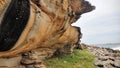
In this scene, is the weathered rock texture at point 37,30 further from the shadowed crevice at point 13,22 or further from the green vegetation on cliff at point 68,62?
the green vegetation on cliff at point 68,62

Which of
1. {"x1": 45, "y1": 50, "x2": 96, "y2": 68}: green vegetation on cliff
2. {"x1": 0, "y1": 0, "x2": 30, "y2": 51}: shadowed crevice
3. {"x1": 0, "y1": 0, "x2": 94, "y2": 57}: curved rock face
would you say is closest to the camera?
{"x1": 0, "y1": 0, "x2": 30, "y2": 51}: shadowed crevice

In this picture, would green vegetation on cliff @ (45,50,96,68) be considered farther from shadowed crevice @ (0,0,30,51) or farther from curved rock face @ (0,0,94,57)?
shadowed crevice @ (0,0,30,51)

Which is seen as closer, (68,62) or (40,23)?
(40,23)

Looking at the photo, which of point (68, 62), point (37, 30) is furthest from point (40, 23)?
point (68, 62)

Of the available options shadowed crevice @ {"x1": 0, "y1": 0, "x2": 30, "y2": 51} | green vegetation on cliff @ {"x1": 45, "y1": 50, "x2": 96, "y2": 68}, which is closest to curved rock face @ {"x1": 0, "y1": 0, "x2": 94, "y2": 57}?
shadowed crevice @ {"x1": 0, "y1": 0, "x2": 30, "y2": 51}

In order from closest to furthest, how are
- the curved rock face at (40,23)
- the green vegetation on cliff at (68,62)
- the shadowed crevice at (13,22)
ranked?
the shadowed crevice at (13,22), the curved rock face at (40,23), the green vegetation on cliff at (68,62)

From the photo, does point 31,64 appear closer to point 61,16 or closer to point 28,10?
point 61,16

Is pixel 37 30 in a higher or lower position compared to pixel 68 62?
higher

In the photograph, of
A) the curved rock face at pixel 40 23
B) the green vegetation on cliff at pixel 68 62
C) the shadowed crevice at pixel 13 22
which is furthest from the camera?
the green vegetation on cliff at pixel 68 62

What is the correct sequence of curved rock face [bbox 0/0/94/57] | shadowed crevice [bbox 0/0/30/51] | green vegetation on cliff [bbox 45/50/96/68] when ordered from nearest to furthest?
shadowed crevice [bbox 0/0/30/51], curved rock face [bbox 0/0/94/57], green vegetation on cliff [bbox 45/50/96/68]

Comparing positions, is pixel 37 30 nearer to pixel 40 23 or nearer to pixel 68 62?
pixel 40 23

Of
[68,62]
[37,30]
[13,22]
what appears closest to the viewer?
[13,22]

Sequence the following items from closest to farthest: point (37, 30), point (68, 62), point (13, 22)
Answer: point (13, 22)
point (37, 30)
point (68, 62)

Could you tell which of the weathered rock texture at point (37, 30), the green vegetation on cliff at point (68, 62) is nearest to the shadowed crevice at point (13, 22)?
the weathered rock texture at point (37, 30)
